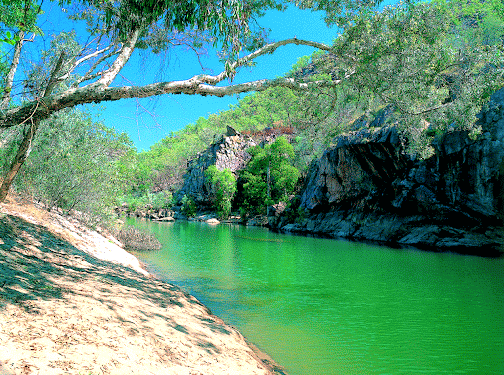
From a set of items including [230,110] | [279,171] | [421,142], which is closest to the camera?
[421,142]

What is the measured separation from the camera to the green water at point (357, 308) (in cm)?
535

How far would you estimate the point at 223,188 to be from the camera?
46812 mm

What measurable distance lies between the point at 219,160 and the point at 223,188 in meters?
6.17

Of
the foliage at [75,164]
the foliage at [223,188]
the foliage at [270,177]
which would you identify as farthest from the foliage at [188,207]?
the foliage at [75,164]

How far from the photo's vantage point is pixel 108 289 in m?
5.09

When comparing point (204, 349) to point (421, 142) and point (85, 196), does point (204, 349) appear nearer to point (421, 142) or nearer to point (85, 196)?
point (85, 196)

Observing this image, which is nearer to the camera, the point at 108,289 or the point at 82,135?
the point at 108,289

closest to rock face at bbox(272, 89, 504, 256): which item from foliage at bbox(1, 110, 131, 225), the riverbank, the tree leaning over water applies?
the tree leaning over water

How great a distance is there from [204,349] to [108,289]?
2.01 metres

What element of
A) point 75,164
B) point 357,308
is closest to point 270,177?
point 75,164

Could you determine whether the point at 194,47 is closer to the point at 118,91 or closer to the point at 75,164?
the point at 118,91

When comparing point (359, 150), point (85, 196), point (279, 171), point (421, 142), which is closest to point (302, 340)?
point (85, 196)

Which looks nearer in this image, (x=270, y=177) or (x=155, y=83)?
(x=155, y=83)

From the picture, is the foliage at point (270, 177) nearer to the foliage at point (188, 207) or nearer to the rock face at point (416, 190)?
the rock face at point (416, 190)
